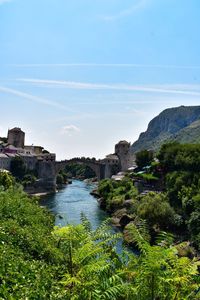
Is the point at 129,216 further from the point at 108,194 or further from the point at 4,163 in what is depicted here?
the point at 4,163

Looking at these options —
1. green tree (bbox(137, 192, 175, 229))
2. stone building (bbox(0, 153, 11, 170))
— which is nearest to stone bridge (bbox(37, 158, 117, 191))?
stone building (bbox(0, 153, 11, 170))

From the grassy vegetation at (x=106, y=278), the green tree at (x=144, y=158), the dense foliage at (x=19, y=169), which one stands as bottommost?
the grassy vegetation at (x=106, y=278)

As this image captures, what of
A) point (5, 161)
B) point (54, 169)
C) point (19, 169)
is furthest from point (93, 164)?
point (5, 161)

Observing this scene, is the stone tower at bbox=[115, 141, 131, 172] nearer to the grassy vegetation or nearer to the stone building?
the stone building

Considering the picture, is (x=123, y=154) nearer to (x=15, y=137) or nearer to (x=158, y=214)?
(x=15, y=137)

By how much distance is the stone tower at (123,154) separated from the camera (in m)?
111

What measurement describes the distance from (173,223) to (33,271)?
101ft

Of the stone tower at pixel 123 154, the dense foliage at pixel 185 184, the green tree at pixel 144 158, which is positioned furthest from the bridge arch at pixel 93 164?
the dense foliage at pixel 185 184

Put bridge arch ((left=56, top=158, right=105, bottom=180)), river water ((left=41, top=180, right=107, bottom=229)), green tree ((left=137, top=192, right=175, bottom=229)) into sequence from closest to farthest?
1. green tree ((left=137, top=192, right=175, bottom=229))
2. river water ((left=41, top=180, right=107, bottom=229))
3. bridge arch ((left=56, top=158, right=105, bottom=180))

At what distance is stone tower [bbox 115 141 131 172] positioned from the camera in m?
111

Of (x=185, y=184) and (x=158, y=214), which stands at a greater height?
(x=185, y=184)

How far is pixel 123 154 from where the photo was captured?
11244 centimetres

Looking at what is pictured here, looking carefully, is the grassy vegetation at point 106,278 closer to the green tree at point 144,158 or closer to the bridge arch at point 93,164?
the green tree at point 144,158

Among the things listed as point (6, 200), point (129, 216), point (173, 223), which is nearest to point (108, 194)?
point (129, 216)
